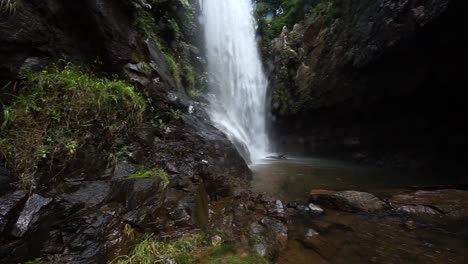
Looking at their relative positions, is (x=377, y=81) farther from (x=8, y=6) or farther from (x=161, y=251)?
(x=8, y=6)

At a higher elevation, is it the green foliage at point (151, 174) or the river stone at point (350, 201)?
the green foliage at point (151, 174)

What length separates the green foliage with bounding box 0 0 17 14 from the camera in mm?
2933

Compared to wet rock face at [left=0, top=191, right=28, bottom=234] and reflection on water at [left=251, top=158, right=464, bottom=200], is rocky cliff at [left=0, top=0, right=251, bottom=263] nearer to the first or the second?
wet rock face at [left=0, top=191, right=28, bottom=234]

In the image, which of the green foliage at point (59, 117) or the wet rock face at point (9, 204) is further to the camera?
the green foliage at point (59, 117)

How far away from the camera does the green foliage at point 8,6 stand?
293cm

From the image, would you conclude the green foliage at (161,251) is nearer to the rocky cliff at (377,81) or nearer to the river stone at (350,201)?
the river stone at (350,201)

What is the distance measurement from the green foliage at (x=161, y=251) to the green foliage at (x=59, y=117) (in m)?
1.25

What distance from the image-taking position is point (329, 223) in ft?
11.3

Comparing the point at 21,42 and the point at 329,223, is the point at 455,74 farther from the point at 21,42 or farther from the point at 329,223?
the point at 21,42

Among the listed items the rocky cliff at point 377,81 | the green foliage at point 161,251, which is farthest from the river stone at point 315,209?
the rocky cliff at point 377,81

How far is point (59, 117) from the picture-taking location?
301 cm

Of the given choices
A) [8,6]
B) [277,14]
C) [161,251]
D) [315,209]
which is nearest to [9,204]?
[161,251]

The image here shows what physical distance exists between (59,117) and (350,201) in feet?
14.3

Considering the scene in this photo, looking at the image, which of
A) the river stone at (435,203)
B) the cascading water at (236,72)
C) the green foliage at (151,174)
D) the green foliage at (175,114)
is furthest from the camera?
the cascading water at (236,72)
